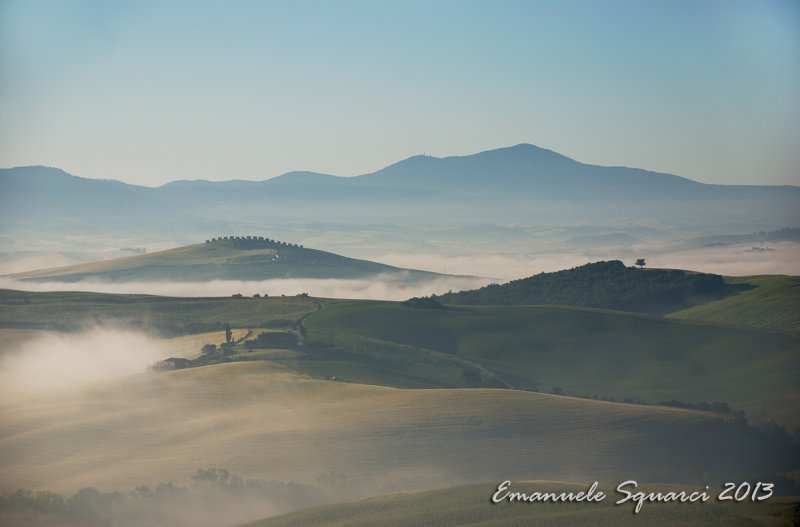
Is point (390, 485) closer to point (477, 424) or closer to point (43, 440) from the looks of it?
point (477, 424)

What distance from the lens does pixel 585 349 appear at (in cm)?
15012

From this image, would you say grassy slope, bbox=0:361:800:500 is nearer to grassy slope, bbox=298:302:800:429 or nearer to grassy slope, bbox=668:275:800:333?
grassy slope, bbox=298:302:800:429

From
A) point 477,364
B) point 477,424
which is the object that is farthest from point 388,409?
point 477,364

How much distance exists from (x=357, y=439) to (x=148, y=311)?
10394 cm

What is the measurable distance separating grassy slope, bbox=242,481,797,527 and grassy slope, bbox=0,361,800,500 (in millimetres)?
8760

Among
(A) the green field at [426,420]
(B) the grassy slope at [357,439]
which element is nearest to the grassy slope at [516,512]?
(A) the green field at [426,420]

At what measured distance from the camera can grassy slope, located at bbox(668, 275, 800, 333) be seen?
556 ft

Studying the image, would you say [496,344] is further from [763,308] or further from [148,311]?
[148,311]

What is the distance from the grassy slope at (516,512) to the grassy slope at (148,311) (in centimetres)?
9674

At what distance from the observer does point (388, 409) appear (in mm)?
90062

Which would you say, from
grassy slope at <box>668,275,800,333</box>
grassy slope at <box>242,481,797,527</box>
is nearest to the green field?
grassy slope at <box>242,481,797,527</box>

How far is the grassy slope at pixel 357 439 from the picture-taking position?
7344 cm

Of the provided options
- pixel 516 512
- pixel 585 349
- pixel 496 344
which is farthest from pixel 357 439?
pixel 585 349

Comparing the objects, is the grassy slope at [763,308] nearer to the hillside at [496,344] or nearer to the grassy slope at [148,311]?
the hillside at [496,344]
